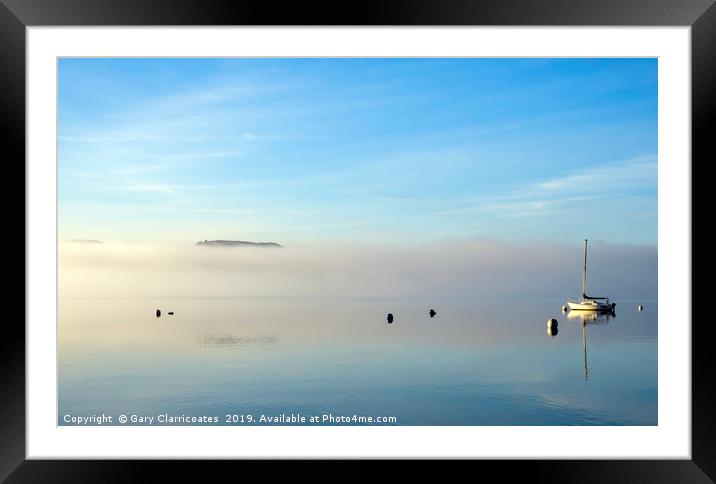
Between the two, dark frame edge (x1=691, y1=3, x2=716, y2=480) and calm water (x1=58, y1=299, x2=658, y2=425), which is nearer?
dark frame edge (x1=691, y1=3, x2=716, y2=480)

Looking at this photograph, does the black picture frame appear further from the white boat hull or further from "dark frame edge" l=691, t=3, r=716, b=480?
the white boat hull

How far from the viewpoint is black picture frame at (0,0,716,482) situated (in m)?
1.94

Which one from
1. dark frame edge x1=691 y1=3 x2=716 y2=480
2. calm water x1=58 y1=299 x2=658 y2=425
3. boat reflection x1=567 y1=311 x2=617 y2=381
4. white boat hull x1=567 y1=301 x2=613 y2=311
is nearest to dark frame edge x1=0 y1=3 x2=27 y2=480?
dark frame edge x1=691 y1=3 x2=716 y2=480

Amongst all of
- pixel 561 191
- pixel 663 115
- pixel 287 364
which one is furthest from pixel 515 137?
pixel 663 115

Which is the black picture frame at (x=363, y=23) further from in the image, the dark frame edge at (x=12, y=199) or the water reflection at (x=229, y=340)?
the water reflection at (x=229, y=340)

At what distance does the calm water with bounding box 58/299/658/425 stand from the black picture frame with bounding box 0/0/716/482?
9.01ft

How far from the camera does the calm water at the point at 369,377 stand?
6320 millimetres

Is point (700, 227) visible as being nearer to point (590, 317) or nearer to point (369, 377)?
point (369, 377)

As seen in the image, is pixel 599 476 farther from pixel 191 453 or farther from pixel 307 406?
pixel 307 406

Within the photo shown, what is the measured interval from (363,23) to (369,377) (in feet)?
22.8

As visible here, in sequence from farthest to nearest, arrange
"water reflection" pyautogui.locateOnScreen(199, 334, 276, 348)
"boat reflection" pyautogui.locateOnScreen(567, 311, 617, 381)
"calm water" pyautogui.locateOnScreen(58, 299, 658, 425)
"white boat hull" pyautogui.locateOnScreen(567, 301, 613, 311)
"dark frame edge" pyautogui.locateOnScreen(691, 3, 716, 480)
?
"white boat hull" pyautogui.locateOnScreen(567, 301, 613, 311)
"boat reflection" pyautogui.locateOnScreen(567, 311, 617, 381)
"water reflection" pyautogui.locateOnScreen(199, 334, 276, 348)
"calm water" pyautogui.locateOnScreen(58, 299, 658, 425)
"dark frame edge" pyautogui.locateOnScreen(691, 3, 716, 480)

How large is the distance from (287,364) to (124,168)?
18.4 m

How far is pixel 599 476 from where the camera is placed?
1.93 m

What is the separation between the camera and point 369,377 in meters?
8.33
